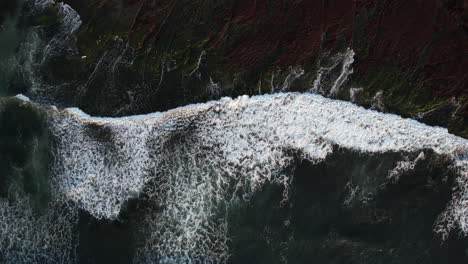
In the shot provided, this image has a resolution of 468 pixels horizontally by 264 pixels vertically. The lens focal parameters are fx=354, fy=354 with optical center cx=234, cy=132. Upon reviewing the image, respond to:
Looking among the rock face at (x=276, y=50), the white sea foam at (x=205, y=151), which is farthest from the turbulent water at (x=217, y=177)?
the rock face at (x=276, y=50)

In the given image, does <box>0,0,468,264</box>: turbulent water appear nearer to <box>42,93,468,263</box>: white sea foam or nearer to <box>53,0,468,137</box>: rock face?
<box>42,93,468,263</box>: white sea foam

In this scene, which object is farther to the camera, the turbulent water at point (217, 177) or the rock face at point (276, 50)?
the turbulent water at point (217, 177)

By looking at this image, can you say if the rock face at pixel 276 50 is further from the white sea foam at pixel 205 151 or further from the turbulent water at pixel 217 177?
the white sea foam at pixel 205 151

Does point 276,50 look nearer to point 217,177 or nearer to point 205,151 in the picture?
point 205,151

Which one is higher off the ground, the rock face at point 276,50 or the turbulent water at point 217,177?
→ the rock face at point 276,50

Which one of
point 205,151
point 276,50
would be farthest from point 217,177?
point 276,50
